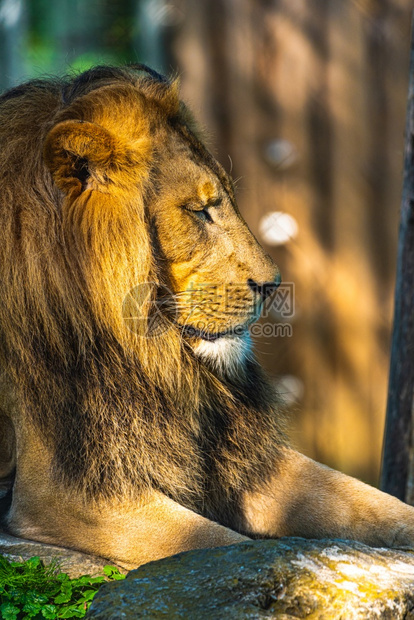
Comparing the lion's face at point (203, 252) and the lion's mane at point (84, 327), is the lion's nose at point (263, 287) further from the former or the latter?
the lion's mane at point (84, 327)

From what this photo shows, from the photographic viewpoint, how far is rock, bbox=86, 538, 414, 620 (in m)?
1.87

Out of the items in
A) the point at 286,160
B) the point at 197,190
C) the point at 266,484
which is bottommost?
the point at 266,484

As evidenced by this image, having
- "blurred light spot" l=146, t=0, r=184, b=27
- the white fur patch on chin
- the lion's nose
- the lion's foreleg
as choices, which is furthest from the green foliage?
"blurred light spot" l=146, t=0, r=184, b=27

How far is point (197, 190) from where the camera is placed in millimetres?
2680

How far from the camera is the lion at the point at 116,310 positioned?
257cm

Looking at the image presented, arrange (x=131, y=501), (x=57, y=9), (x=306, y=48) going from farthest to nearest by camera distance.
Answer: (x=57, y=9)
(x=306, y=48)
(x=131, y=501)

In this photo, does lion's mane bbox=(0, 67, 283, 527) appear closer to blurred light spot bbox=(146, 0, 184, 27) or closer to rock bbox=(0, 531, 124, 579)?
rock bbox=(0, 531, 124, 579)

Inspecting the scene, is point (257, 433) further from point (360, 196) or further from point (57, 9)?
point (57, 9)

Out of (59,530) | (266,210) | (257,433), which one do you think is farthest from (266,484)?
(266,210)

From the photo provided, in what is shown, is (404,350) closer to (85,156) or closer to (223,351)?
(223,351)

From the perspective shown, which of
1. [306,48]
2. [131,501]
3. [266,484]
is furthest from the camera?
[306,48]

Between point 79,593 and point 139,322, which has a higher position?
point 139,322

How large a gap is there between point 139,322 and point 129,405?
10.7 inches

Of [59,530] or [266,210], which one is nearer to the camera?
[59,530]
